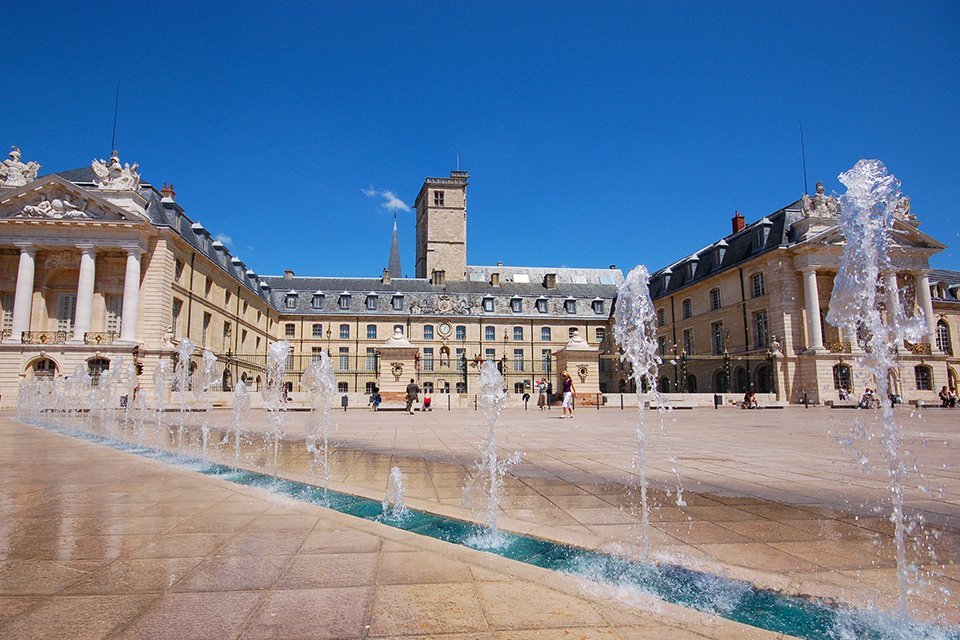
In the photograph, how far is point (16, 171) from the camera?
1252 inches

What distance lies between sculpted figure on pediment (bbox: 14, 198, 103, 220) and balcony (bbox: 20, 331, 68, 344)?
6.52 m

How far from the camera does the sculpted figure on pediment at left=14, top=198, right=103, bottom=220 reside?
30.0 m

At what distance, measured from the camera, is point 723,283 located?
4091cm

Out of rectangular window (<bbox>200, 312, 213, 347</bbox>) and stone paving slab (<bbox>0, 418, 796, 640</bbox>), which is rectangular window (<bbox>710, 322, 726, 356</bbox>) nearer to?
rectangular window (<bbox>200, 312, 213, 347</bbox>)

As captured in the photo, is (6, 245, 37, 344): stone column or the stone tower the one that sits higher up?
the stone tower

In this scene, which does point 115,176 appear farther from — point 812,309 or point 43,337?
point 812,309

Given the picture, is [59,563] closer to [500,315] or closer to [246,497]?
[246,497]

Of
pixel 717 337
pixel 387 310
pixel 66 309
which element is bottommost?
pixel 717 337

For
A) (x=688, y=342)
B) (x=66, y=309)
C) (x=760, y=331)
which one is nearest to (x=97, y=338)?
(x=66, y=309)

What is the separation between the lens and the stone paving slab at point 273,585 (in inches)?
86.7

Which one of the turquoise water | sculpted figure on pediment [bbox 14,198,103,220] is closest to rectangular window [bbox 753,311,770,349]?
the turquoise water

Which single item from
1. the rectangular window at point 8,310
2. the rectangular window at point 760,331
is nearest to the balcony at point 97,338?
the rectangular window at point 8,310

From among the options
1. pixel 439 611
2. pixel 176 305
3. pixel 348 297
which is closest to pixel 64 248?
pixel 176 305

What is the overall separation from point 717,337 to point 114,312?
137 feet
